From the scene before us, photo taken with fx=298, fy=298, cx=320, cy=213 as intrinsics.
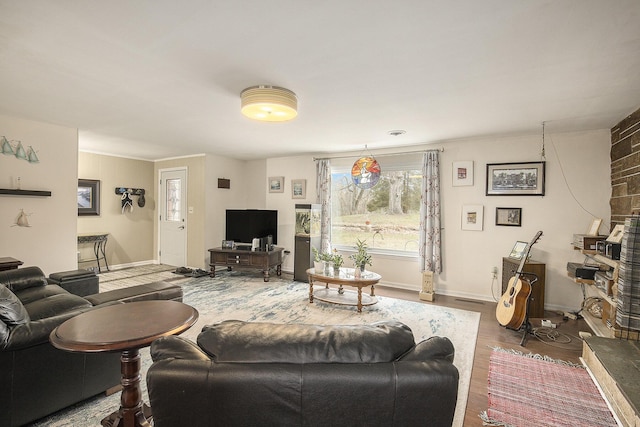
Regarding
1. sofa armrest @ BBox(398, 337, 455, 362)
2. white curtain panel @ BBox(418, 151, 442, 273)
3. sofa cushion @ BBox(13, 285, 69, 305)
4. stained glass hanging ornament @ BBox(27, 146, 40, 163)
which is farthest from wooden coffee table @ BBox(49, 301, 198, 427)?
white curtain panel @ BBox(418, 151, 442, 273)

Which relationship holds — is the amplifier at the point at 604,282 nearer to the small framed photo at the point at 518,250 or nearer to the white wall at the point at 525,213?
the small framed photo at the point at 518,250

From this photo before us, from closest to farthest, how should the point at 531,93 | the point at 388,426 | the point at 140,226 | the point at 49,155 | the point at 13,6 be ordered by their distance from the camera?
the point at 388,426 < the point at 13,6 < the point at 531,93 < the point at 49,155 < the point at 140,226

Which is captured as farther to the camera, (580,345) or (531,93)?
(580,345)

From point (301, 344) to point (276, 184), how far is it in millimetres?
5658

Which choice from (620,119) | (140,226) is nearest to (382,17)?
(620,119)

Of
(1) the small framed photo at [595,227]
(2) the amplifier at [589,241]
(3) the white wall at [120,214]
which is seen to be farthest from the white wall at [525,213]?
(3) the white wall at [120,214]

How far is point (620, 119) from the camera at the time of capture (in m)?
3.40

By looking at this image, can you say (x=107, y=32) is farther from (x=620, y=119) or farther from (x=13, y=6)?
(x=620, y=119)

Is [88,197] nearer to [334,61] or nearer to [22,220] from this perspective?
[22,220]

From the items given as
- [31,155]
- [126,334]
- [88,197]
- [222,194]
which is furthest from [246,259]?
[126,334]

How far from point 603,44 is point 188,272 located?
646 centimetres

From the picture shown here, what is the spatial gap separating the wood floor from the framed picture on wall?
6720 millimetres

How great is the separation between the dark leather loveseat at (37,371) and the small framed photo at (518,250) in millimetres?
4546

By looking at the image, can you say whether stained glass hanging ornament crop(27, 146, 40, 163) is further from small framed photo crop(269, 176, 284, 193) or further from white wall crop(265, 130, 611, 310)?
white wall crop(265, 130, 611, 310)
